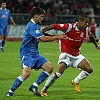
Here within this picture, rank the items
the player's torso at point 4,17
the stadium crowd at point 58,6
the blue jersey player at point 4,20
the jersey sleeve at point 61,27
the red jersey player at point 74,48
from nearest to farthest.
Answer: the jersey sleeve at point 61,27, the red jersey player at point 74,48, the blue jersey player at point 4,20, the player's torso at point 4,17, the stadium crowd at point 58,6

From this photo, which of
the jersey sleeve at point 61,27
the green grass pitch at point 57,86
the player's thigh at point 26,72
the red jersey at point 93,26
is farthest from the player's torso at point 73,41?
the red jersey at point 93,26

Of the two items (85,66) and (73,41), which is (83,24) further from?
(85,66)

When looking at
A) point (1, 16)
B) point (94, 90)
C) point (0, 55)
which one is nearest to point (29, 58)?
point (94, 90)

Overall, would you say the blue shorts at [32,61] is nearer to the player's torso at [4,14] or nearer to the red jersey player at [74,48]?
the red jersey player at [74,48]

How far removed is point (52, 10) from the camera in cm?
3469

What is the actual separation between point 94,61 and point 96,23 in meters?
14.8

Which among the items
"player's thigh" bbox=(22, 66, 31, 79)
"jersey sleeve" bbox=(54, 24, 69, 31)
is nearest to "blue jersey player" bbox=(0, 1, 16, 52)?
"jersey sleeve" bbox=(54, 24, 69, 31)

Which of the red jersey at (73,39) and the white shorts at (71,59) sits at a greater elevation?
the red jersey at (73,39)

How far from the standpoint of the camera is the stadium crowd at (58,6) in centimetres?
3479

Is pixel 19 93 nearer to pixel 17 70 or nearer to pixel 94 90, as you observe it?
pixel 94 90

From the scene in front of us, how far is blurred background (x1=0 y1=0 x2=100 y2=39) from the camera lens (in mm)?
31844

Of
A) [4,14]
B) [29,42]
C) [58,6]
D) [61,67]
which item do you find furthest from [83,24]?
[58,6]

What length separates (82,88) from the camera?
Result: 12062mm

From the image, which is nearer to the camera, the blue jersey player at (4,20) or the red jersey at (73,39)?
the red jersey at (73,39)
